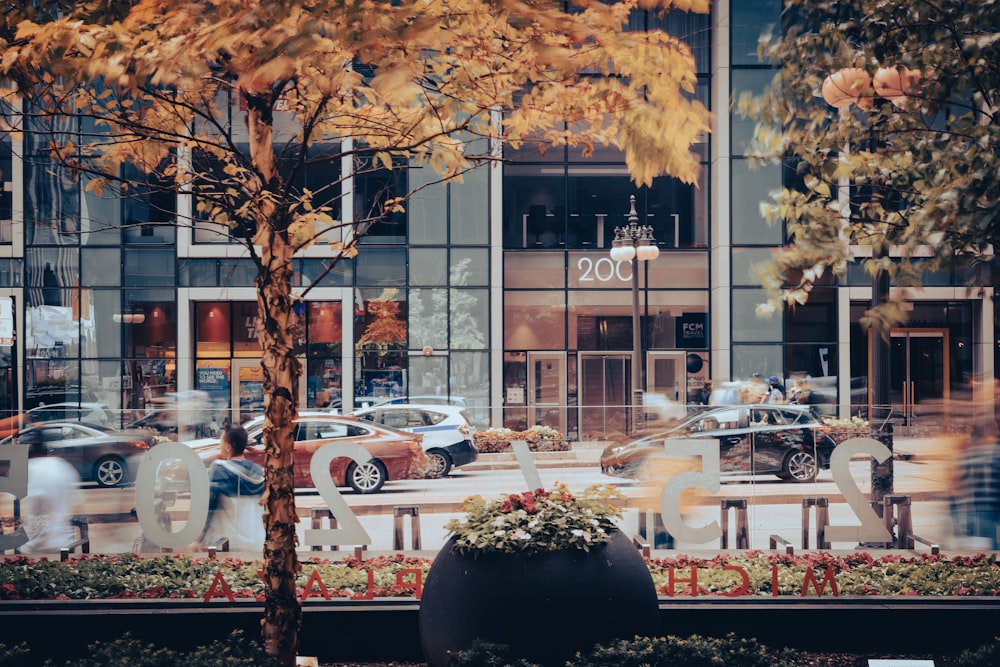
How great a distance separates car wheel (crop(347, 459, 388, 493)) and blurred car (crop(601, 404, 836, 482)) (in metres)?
2.62

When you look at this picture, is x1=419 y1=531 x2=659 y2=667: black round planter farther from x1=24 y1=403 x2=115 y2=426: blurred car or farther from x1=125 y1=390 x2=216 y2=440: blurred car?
x1=24 y1=403 x2=115 y2=426: blurred car

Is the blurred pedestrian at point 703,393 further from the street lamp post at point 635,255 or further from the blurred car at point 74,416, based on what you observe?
the blurred car at point 74,416

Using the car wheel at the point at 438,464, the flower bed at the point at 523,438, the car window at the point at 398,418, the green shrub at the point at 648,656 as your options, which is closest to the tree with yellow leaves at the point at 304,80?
the green shrub at the point at 648,656

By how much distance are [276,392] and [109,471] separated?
4.22 metres

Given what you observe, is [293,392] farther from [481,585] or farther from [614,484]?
[614,484]

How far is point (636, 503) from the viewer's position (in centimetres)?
943

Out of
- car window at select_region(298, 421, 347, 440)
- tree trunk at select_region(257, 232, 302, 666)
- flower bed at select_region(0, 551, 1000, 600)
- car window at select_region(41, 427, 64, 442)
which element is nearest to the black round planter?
tree trunk at select_region(257, 232, 302, 666)

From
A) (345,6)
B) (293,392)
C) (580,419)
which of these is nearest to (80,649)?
(293,392)

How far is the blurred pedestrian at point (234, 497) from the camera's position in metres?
8.83

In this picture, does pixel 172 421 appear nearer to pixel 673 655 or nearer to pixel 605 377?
pixel 673 655

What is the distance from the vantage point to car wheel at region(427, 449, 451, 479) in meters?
10.2

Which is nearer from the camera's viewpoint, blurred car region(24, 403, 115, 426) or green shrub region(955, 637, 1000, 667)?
green shrub region(955, 637, 1000, 667)

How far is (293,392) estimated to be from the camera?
5309 millimetres

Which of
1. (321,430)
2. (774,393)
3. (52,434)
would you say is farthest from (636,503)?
(774,393)
